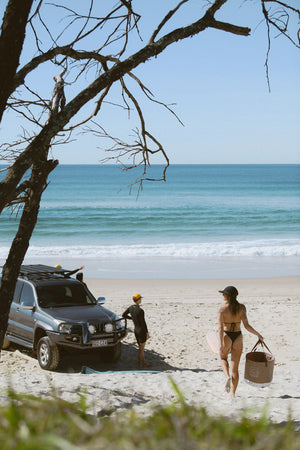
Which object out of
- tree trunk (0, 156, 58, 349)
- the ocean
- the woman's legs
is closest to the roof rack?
the woman's legs

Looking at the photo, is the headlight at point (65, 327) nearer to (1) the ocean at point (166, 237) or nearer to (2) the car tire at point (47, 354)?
(2) the car tire at point (47, 354)

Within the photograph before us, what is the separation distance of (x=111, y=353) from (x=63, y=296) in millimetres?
1583

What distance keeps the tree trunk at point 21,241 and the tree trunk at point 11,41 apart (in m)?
1.48

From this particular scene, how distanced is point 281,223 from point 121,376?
132 ft

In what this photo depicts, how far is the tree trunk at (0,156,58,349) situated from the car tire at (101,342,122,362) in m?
4.94

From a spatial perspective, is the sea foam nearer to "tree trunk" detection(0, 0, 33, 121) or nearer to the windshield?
the windshield

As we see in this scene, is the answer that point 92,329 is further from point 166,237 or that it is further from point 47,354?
point 166,237

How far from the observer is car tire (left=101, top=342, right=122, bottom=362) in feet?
33.3

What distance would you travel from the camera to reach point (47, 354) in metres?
9.76

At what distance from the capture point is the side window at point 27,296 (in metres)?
10.7

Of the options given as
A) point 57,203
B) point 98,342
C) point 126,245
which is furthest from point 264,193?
point 98,342

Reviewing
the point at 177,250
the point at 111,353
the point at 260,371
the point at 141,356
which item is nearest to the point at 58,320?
the point at 111,353

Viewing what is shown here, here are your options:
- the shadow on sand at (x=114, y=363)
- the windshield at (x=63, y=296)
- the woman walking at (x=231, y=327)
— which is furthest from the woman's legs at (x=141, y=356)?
the woman walking at (x=231, y=327)

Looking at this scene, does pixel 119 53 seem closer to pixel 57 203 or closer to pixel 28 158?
pixel 28 158
